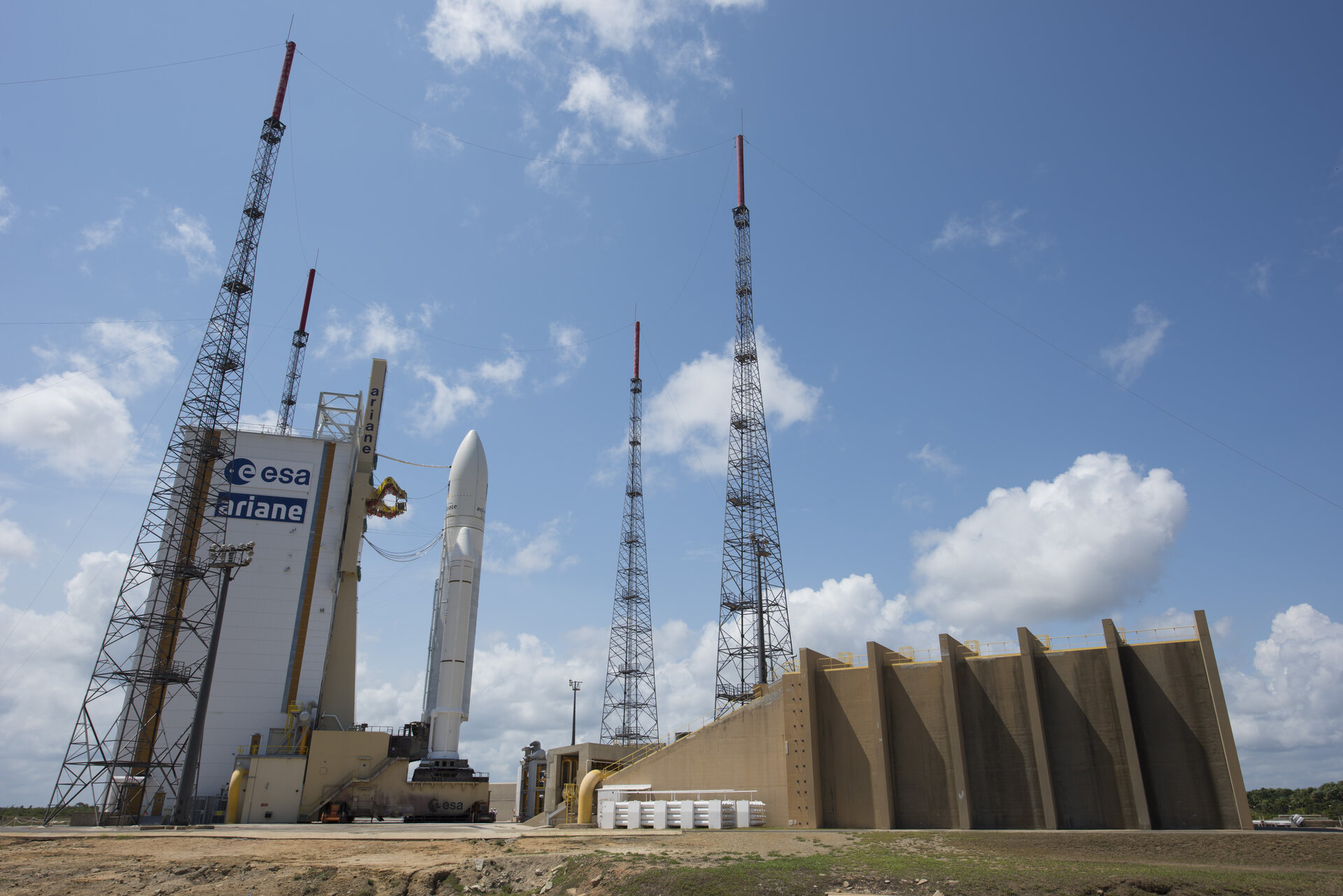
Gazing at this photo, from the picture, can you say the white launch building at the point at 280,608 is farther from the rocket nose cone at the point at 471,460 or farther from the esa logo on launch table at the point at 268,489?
the rocket nose cone at the point at 471,460

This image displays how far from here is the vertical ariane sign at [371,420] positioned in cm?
6009

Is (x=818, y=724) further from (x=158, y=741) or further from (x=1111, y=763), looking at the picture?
(x=158, y=741)

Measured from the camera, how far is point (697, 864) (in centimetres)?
2120

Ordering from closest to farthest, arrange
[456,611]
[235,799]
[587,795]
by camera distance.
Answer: [587,795]
[235,799]
[456,611]

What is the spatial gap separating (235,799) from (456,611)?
15289mm

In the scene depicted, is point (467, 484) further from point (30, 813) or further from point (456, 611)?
point (30, 813)

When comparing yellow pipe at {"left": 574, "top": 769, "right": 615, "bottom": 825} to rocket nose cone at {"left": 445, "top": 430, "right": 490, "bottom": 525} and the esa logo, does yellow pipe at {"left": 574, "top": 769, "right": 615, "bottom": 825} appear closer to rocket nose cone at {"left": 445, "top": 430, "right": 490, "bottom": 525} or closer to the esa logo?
rocket nose cone at {"left": 445, "top": 430, "right": 490, "bottom": 525}

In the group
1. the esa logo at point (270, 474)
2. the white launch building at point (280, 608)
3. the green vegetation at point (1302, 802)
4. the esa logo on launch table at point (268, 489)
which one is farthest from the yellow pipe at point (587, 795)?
the green vegetation at point (1302, 802)

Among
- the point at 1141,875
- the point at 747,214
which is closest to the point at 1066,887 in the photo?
the point at 1141,875

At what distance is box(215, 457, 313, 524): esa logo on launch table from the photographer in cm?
5447

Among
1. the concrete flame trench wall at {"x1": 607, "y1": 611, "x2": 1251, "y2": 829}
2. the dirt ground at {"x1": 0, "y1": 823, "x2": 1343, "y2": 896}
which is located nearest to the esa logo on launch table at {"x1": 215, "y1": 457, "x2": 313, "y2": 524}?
the dirt ground at {"x1": 0, "y1": 823, "x2": 1343, "y2": 896}

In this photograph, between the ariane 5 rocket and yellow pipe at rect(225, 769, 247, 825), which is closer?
yellow pipe at rect(225, 769, 247, 825)

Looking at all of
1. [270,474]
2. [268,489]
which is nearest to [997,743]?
[268,489]

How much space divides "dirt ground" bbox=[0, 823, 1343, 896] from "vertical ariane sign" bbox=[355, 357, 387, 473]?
33.0 metres
